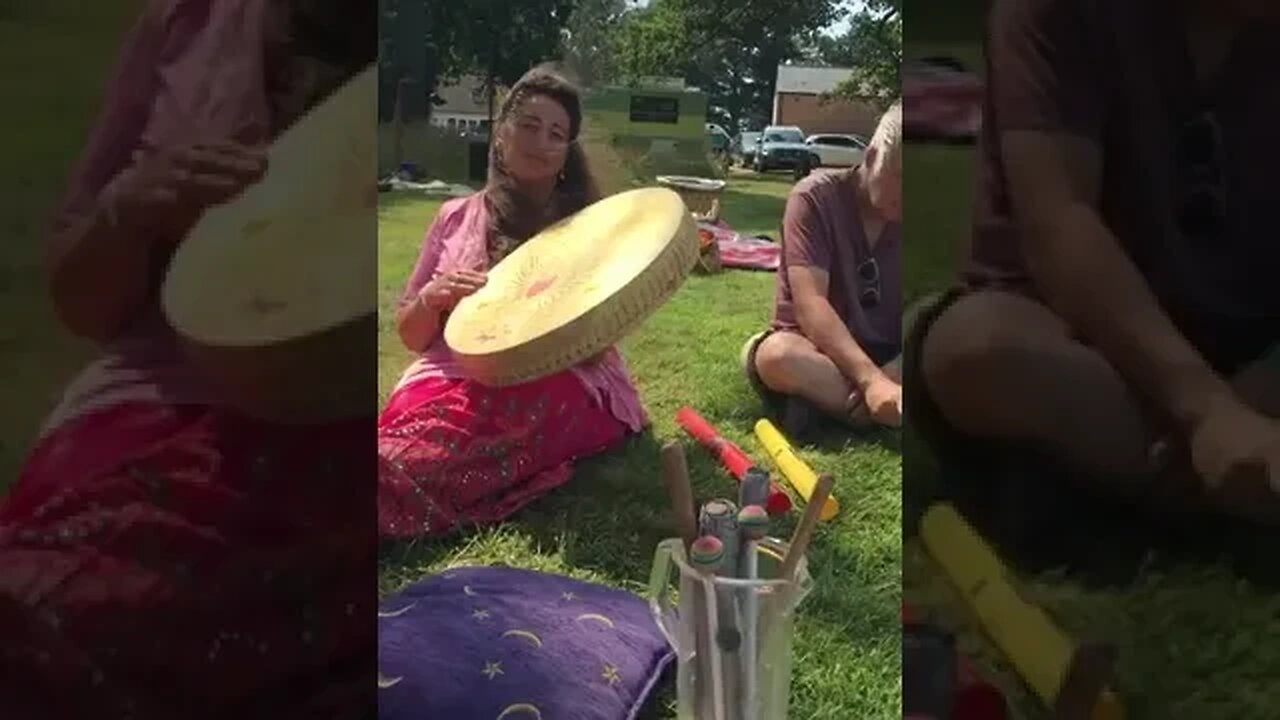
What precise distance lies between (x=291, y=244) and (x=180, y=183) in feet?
0.38

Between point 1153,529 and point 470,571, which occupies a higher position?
point 1153,529

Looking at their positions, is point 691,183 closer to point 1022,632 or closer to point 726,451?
point 726,451

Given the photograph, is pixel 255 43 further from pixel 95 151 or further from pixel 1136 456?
pixel 1136 456

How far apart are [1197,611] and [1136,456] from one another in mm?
157

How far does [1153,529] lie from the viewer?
126 centimetres

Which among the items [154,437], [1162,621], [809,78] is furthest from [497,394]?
[1162,621]

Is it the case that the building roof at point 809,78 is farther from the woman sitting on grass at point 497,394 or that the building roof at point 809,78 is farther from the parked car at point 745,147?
the woman sitting on grass at point 497,394

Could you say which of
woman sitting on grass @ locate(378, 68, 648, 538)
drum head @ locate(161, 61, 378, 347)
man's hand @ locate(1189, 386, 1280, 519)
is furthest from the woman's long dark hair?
man's hand @ locate(1189, 386, 1280, 519)

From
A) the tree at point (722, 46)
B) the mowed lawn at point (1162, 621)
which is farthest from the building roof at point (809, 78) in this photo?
the mowed lawn at point (1162, 621)

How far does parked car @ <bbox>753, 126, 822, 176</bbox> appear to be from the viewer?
1.32 m

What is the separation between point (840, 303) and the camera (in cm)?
131

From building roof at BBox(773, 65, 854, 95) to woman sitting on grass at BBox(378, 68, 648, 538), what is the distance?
0.21 m

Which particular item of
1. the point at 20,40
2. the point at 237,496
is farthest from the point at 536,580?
the point at 20,40

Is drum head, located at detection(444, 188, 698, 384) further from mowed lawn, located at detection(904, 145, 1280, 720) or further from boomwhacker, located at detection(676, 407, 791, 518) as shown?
mowed lawn, located at detection(904, 145, 1280, 720)
